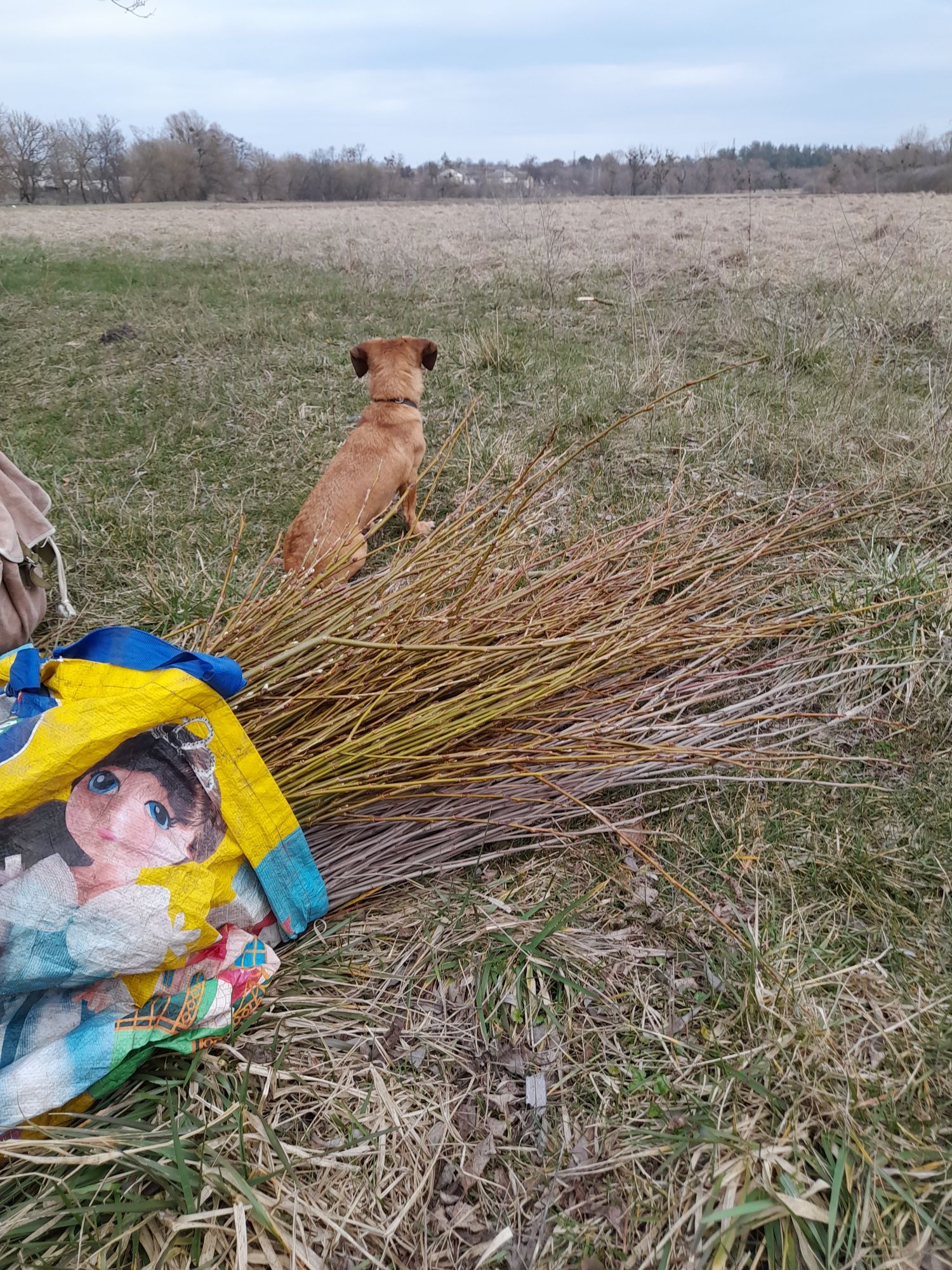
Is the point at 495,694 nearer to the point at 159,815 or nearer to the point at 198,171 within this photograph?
the point at 159,815

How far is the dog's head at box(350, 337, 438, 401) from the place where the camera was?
4383 millimetres

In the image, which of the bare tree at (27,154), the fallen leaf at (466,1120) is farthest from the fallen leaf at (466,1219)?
the bare tree at (27,154)

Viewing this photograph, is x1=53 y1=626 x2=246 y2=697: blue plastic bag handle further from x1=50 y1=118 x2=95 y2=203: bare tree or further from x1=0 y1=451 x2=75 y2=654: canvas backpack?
x1=50 y1=118 x2=95 y2=203: bare tree

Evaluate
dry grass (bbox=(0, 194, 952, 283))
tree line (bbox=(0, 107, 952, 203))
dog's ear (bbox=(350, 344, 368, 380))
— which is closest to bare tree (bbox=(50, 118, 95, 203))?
tree line (bbox=(0, 107, 952, 203))

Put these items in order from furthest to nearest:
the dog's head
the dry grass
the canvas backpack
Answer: the dry grass < the dog's head < the canvas backpack

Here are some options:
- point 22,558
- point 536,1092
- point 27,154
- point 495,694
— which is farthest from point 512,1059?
point 27,154

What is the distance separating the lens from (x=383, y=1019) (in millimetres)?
1710

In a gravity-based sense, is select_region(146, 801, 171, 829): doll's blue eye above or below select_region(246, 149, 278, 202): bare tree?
below

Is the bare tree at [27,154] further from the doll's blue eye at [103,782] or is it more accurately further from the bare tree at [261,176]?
the doll's blue eye at [103,782]

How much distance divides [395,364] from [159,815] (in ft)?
11.8

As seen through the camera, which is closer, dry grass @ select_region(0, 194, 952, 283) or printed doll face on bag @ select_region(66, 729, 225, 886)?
printed doll face on bag @ select_region(66, 729, 225, 886)

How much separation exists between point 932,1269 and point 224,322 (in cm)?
922

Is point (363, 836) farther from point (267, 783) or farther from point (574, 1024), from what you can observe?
point (574, 1024)

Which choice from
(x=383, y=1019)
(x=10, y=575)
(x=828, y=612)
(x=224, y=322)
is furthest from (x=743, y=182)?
(x=383, y=1019)
